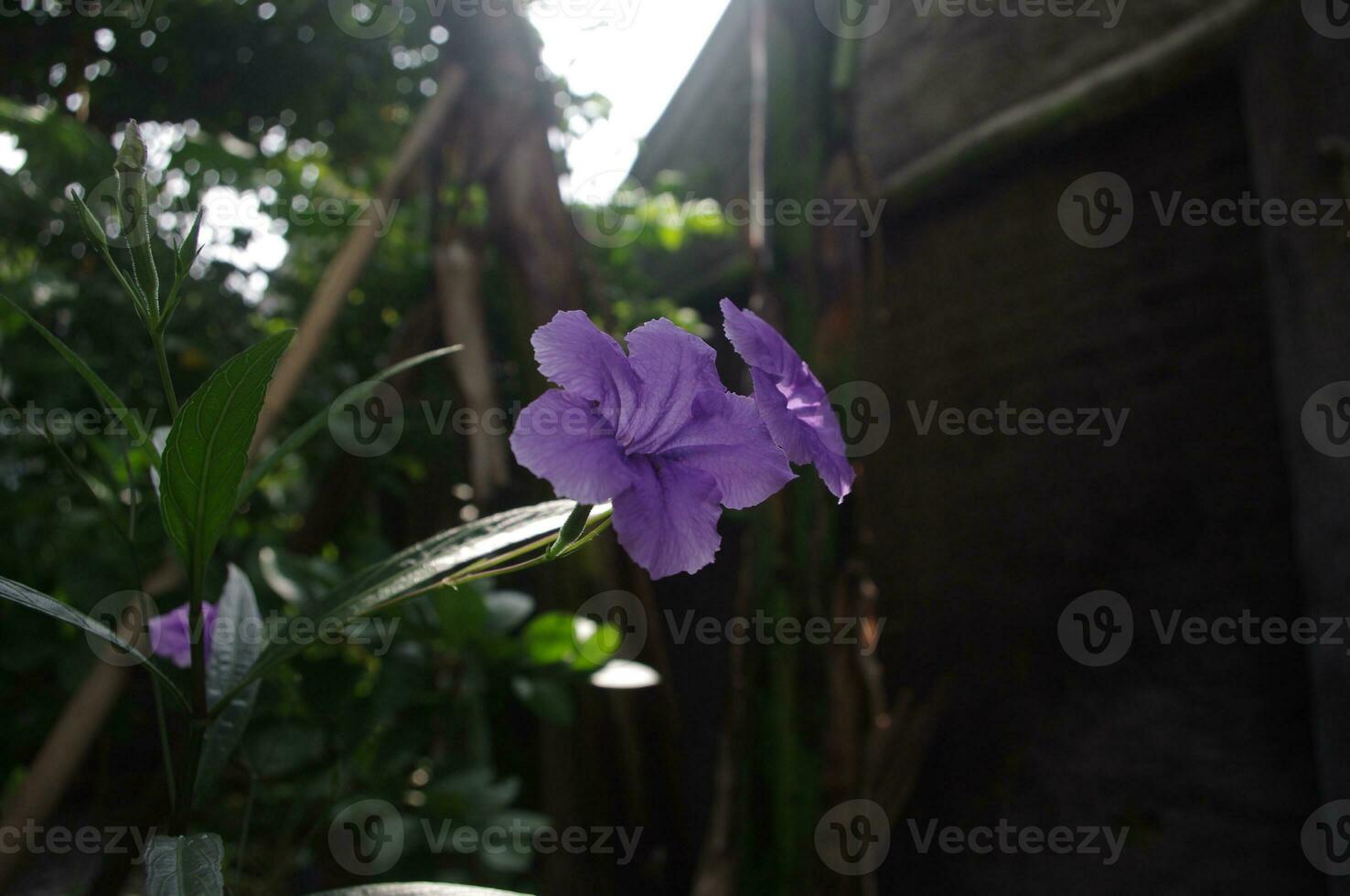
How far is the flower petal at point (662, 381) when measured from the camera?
0.46 metres

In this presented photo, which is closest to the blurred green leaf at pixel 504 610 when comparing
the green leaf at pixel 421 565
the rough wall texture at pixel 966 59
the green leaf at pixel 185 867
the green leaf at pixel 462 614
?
the green leaf at pixel 462 614

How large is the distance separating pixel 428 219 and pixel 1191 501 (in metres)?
1.79

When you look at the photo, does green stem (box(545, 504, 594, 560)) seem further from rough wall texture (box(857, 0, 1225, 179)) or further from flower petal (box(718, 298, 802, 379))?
rough wall texture (box(857, 0, 1225, 179))

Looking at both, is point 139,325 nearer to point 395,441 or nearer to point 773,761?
point 395,441

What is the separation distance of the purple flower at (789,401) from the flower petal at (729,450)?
0.6 inches

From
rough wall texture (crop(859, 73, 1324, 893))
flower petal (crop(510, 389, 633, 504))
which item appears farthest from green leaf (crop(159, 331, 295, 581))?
rough wall texture (crop(859, 73, 1324, 893))

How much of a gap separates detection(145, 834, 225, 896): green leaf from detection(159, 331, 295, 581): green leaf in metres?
0.14

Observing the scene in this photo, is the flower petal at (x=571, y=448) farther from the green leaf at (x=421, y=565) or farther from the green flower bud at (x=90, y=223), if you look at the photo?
the green flower bud at (x=90, y=223)

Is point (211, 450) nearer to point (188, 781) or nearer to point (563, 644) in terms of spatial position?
point (188, 781)

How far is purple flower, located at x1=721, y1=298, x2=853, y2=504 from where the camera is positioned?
1.49ft

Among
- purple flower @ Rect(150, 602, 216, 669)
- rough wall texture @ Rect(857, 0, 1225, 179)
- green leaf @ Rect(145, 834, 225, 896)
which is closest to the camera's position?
green leaf @ Rect(145, 834, 225, 896)

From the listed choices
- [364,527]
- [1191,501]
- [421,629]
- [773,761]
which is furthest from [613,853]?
[1191,501]

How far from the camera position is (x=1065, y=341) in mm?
1935

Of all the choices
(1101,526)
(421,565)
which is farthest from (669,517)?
(1101,526)
